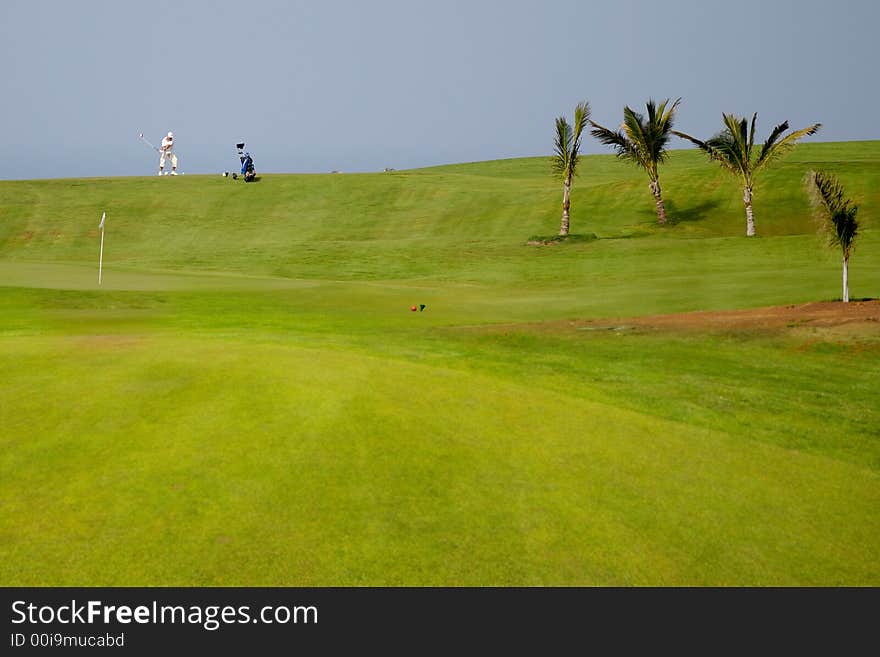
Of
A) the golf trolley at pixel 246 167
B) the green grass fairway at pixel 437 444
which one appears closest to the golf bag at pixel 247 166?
the golf trolley at pixel 246 167

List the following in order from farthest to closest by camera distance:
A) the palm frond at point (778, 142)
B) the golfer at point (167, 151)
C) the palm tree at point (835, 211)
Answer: the golfer at point (167, 151) → the palm frond at point (778, 142) → the palm tree at point (835, 211)

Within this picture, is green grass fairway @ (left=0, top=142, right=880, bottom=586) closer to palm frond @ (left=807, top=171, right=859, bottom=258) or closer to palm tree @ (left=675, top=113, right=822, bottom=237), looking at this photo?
palm frond @ (left=807, top=171, right=859, bottom=258)

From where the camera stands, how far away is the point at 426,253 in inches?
2041

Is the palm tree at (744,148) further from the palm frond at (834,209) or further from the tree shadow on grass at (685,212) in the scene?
A: the palm frond at (834,209)

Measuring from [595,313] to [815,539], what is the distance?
19.3 meters

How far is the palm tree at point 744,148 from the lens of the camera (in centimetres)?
5072

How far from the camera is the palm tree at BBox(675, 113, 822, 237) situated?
166 feet
